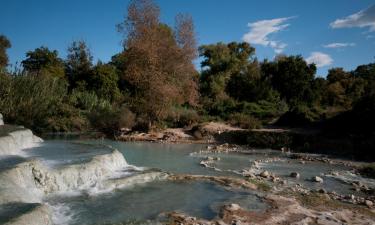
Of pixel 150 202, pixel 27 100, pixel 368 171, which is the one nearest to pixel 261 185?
pixel 150 202

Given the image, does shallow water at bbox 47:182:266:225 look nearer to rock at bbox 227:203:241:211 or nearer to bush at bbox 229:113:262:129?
rock at bbox 227:203:241:211

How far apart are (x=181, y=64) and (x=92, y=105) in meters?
11.2

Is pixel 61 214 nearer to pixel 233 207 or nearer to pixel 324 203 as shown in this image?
pixel 233 207

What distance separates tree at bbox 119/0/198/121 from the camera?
83.9 ft

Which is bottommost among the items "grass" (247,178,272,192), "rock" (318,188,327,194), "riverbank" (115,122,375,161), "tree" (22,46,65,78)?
"rock" (318,188,327,194)

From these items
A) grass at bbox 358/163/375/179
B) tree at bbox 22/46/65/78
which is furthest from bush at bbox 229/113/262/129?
tree at bbox 22/46/65/78

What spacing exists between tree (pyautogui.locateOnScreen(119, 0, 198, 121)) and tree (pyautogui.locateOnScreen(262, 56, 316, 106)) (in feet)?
49.3

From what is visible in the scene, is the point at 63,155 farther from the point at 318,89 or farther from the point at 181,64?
the point at 318,89

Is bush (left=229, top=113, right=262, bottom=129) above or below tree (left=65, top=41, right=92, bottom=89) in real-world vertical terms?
below

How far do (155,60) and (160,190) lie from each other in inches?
607

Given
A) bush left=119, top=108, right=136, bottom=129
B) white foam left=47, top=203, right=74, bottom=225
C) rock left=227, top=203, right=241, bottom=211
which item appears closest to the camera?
white foam left=47, top=203, right=74, bottom=225

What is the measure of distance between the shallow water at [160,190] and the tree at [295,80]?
21693mm

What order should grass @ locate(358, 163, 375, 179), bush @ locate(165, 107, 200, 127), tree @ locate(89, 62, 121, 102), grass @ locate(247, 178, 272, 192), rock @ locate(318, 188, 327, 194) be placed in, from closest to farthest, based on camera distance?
rock @ locate(318, 188, 327, 194)
grass @ locate(247, 178, 272, 192)
grass @ locate(358, 163, 375, 179)
bush @ locate(165, 107, 200, 127)
tree @ locate(89, 62, 121, 102)

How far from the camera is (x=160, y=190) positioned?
11289 mm
